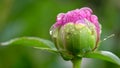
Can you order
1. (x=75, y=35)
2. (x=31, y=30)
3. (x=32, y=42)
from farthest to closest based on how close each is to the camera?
(x=31, y=30) → (x=32, y=42) → (x=75, y=35)

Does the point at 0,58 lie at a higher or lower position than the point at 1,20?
lower

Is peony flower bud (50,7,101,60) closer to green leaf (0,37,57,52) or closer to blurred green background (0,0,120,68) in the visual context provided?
green leaf (0,37,57,52)

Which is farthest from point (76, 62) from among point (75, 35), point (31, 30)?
point (31, 30)

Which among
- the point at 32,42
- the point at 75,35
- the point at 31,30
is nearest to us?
the point at 75,35

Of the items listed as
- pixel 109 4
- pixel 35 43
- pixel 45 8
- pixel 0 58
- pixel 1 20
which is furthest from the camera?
pixel 109 4

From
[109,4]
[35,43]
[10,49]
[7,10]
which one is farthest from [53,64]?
[35,43]

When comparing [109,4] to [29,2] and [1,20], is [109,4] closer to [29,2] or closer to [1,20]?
[29,2]

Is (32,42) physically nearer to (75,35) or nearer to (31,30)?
(75,35)

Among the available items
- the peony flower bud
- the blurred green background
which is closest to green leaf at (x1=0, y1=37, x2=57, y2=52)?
the peony flower bud
